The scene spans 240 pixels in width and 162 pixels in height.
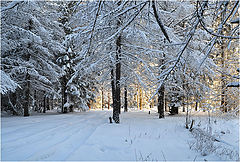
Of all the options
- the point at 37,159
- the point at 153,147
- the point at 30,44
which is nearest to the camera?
the point at 37,159

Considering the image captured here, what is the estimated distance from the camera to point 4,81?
14.8 ft

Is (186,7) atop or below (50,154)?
atop

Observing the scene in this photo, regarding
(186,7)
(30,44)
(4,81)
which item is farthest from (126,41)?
(30,44)

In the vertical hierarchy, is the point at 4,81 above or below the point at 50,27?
below

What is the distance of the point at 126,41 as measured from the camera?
9.18 metres

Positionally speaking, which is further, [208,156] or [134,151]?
[134,151]

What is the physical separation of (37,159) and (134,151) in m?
2.46

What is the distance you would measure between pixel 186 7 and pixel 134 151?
8530 millimetres

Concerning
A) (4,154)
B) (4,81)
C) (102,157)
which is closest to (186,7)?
(102,157)

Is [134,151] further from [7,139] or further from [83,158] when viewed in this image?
[7,139]

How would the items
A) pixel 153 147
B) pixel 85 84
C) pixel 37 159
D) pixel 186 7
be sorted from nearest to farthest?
1. pixel 37 159
2. pixel 153 147
3. pixel 186 7
4. pixel 85 84

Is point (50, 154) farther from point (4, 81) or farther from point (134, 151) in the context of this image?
point (4, 81)

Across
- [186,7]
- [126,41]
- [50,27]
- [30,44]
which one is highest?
[50,27]

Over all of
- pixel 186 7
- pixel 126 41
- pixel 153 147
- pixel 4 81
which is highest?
pixel 186 7
